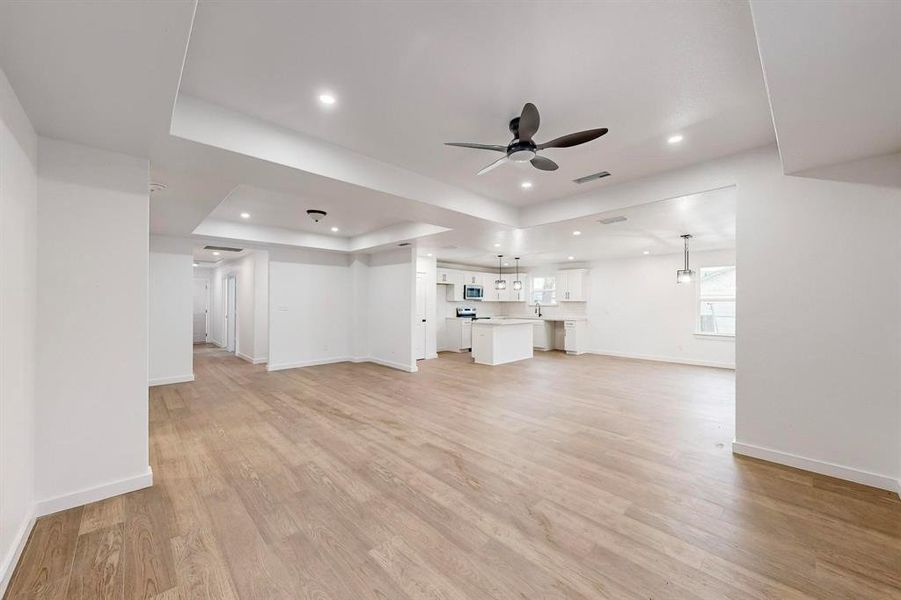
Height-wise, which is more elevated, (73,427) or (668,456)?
(73,427)

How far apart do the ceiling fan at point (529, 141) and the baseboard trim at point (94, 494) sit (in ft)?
10.7

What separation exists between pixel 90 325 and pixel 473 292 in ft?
28.0

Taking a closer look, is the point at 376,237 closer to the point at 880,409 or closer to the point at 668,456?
the point at 668,456

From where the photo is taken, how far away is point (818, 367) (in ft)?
9.23

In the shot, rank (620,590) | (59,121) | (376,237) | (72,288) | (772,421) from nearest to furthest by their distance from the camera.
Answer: (620,590), (59,121), (72,288), (772,421), (376,237)

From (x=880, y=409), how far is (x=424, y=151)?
4.13 metres

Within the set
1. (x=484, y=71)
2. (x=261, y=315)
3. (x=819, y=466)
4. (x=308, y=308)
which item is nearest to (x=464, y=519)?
(x=484, y=71)

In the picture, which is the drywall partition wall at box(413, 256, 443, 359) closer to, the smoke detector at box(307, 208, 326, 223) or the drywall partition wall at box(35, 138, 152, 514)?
the smoke detector at box(307, 208, 326, 223)


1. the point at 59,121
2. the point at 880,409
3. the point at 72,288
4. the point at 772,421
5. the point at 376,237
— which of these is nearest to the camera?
the point at 59,121

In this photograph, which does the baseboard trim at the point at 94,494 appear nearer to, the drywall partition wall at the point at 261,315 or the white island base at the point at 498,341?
the drywall partition wall at the point at 261,315

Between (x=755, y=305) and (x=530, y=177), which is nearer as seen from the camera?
(x=755, y=305)

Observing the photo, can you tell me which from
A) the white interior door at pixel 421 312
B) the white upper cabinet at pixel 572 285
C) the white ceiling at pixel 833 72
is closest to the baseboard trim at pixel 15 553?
the white ceiling at pixel 833 72

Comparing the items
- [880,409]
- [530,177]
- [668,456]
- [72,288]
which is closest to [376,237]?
[530,177]

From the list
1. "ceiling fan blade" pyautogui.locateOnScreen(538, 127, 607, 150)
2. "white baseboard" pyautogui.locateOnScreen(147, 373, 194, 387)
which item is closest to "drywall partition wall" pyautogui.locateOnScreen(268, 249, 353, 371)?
"white baseboard" pyautogui.locateOnScreen(147, 373, 194, 387)
